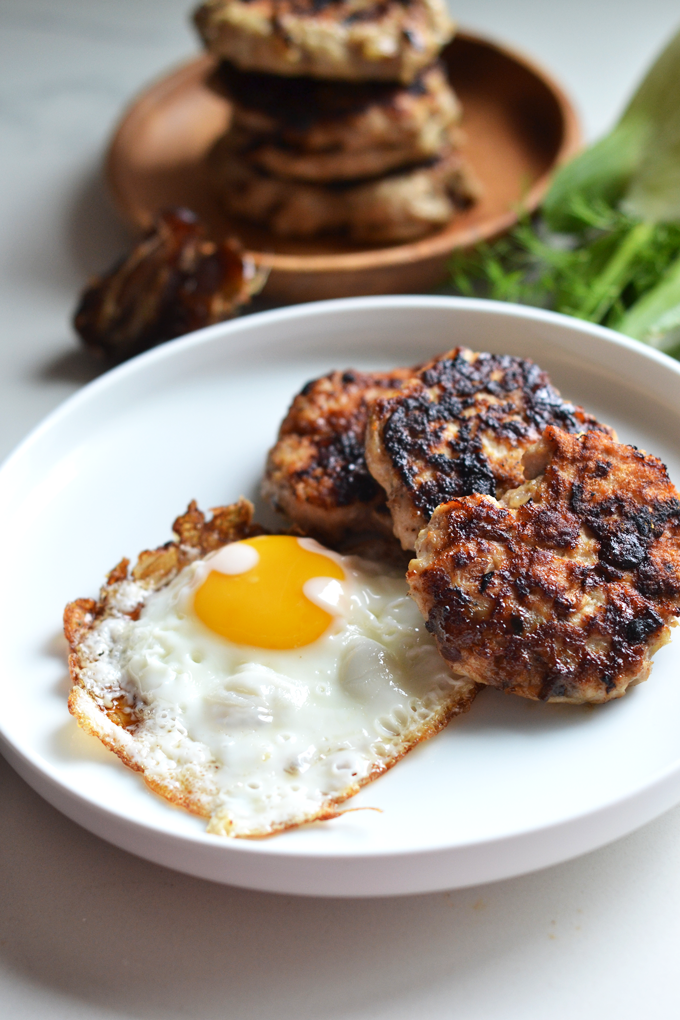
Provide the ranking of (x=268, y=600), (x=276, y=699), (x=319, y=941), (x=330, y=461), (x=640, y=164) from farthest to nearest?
1. (x=640, y=164)
2. (x=330, y=461)
3. (x=268, y=600)
4. (x=276, y=699)
5. (x=319, y=941)

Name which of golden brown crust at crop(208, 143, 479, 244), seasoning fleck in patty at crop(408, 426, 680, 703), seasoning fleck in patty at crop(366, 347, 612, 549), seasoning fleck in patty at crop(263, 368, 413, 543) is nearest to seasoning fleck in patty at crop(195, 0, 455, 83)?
golden brown crust at crop(208, 143, 479, 244)

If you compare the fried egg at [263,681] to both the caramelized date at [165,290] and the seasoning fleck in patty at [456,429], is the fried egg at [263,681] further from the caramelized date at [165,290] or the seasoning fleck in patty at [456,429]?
the caramelized date at [165,290]

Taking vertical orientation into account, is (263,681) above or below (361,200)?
below

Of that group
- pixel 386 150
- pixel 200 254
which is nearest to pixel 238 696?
pixel 200 254

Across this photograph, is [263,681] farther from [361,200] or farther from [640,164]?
[640,164]

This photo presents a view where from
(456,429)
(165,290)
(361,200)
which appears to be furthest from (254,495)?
(361,200)

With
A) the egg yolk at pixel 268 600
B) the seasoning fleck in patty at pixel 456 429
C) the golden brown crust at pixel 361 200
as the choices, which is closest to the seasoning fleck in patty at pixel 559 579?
the seasoning fleck in patty at pixel 456 429

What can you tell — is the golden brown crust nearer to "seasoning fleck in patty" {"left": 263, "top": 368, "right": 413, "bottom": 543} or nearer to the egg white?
"seasoning fleck in patty" {"left": 263, "top": 368, "right": 413, "bottom": 543}
